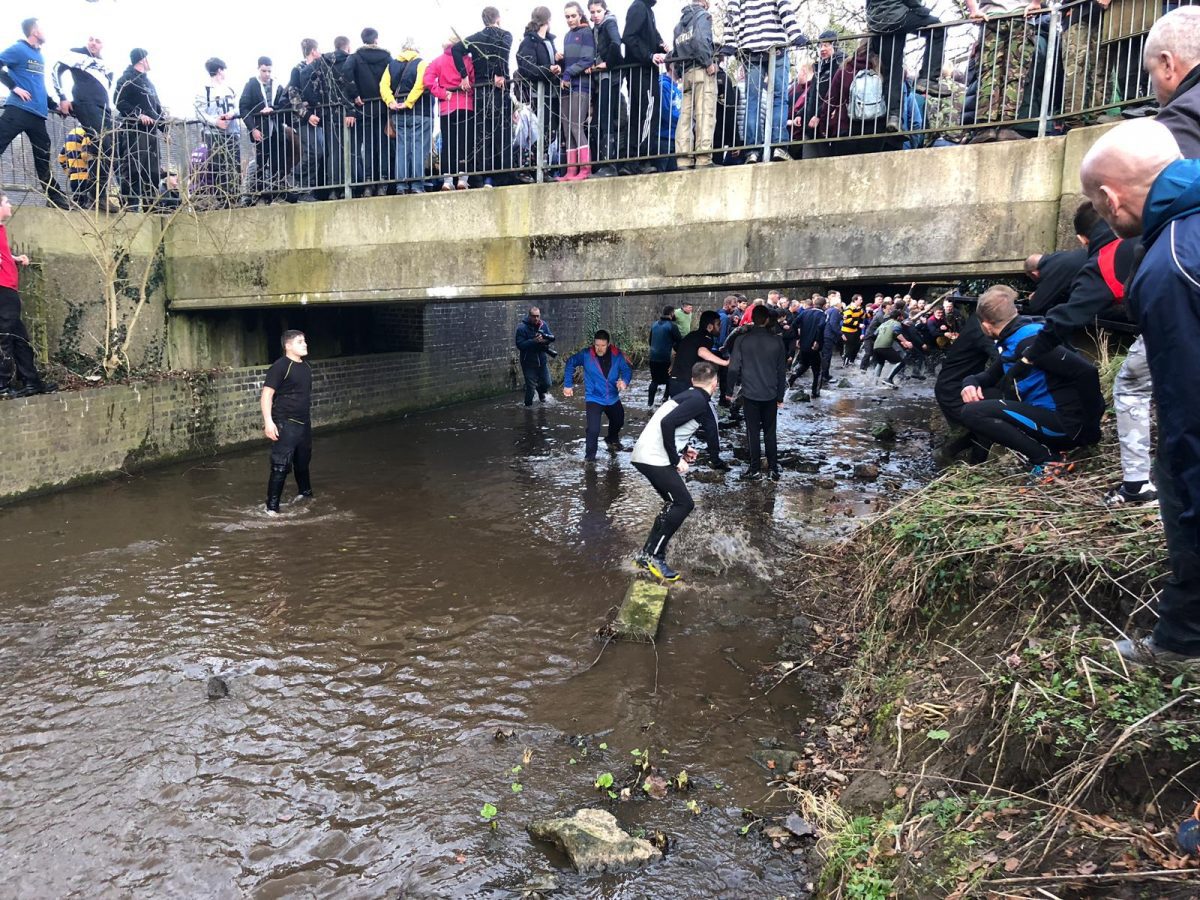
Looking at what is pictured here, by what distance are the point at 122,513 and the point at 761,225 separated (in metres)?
7.52

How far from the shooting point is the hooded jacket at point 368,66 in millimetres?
10773

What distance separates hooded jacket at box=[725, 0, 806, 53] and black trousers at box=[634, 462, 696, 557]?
4.82m

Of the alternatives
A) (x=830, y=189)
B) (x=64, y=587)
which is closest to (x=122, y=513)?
(x=64, y=587)

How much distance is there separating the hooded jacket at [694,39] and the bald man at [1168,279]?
6931 millimetres

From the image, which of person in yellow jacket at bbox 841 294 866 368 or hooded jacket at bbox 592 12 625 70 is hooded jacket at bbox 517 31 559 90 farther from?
person in yellow jacket at bbox 841 294 866 368

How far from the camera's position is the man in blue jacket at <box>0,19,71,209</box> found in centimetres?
974

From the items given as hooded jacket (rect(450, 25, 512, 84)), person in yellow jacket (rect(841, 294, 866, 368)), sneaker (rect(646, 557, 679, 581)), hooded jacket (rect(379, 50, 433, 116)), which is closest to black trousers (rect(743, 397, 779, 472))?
sneaker (rect(646, 557, 679, 581))

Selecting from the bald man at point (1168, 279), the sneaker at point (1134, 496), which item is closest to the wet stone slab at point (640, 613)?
the sneaker at point (1134, 496)

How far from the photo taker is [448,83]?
400 inches

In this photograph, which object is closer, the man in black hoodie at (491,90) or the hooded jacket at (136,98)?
the man in black hoodie at (491,90)

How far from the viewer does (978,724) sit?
11.6ft

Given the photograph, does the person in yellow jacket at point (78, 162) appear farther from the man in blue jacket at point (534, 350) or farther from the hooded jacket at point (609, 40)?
the man in blue jacket at point (534, 350)

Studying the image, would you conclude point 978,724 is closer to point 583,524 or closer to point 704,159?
point 583,524

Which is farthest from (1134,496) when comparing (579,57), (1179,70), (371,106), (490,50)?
(371,106)
